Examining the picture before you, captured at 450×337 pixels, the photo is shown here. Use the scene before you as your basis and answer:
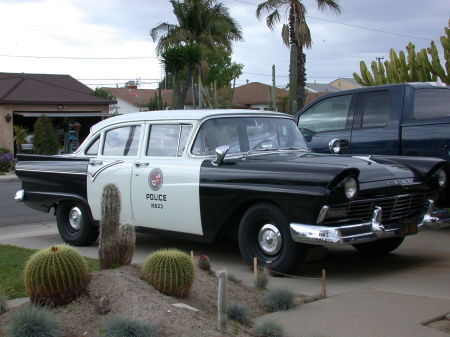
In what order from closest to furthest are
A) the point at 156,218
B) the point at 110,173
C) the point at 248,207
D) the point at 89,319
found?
the point at 89,319 → the point at 248,207 → the point at 156,218 → the point at 110,173

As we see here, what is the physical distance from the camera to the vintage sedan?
6.44 meters

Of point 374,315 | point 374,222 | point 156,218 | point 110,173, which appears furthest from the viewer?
point 110,173

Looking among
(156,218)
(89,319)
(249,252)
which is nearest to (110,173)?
(156,218)

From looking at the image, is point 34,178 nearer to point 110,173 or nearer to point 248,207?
point 110,173

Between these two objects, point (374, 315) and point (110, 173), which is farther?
point (110, 173)

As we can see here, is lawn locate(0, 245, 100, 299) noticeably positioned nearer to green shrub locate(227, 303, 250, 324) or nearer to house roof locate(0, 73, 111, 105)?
green shrub locate(227, 303, 250, 324)

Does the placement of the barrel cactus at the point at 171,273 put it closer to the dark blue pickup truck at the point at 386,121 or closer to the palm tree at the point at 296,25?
the dark blue pickup truck at the point at 386,121

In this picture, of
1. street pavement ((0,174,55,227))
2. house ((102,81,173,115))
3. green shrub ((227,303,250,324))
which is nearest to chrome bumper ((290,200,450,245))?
green shrub ((227,303,250,324))

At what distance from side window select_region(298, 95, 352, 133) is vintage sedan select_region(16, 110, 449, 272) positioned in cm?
170

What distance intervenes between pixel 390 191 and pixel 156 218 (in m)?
2.75

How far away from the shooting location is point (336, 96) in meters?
9.91

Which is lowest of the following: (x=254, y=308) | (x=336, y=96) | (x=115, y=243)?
(x=254, y=308)

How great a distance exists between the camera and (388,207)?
6.91 metres

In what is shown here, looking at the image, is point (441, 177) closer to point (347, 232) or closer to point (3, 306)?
point (347, 232)
